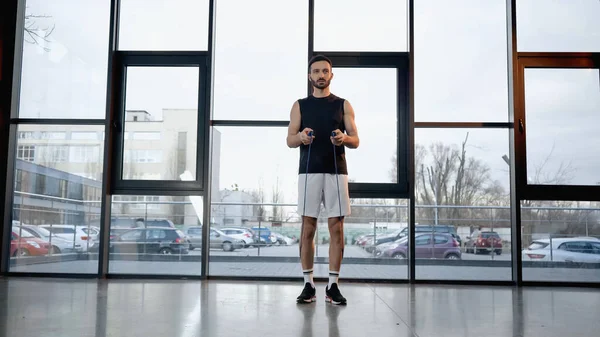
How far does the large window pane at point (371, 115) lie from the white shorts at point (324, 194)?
3.14ft

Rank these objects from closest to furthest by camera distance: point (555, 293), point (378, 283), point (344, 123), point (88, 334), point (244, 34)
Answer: point (88, 334) < point (344, 123) < point (555, 293) < point (378, 283) < point (244, 34)

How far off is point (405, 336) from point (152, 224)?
8.22ft

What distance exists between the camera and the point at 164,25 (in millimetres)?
4242

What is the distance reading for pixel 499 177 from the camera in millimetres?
4059

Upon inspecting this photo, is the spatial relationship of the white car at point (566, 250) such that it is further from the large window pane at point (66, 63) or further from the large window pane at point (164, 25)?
the large window pane at point (66, 63)

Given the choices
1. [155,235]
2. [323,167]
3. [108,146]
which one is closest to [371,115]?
[323,167]

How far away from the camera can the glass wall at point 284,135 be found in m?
4.03

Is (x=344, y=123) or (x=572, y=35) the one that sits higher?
(x=572, y=35)

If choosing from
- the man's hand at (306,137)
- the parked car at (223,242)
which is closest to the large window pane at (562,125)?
the man's hand at (306,137)

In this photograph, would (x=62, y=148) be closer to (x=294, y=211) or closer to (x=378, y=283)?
(x=294, y=211)

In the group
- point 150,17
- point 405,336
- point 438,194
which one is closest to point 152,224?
point 150,17

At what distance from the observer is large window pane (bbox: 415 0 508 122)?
4.12 m

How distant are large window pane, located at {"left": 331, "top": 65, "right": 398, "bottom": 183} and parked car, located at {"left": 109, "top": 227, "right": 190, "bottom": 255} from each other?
4.33 feet

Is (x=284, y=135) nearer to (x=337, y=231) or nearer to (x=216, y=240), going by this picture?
(x=216, y=240)
